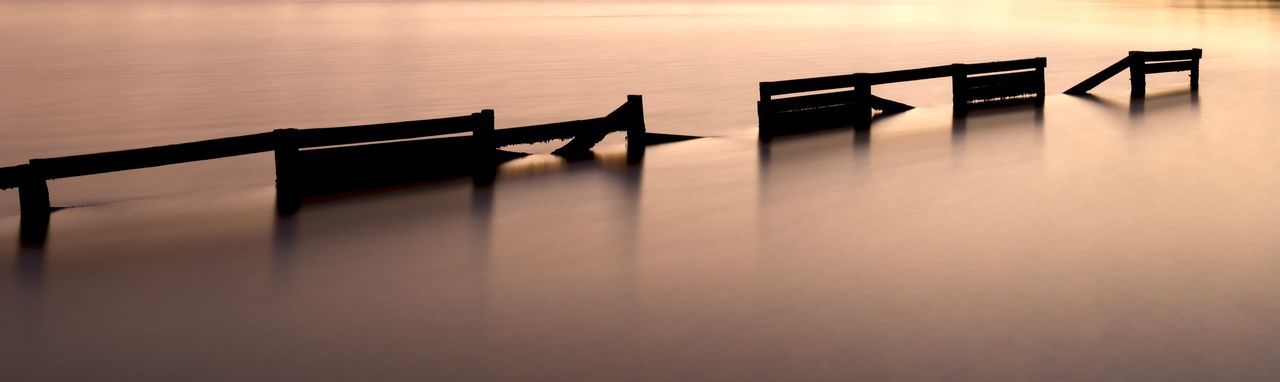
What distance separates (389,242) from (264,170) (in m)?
6.62

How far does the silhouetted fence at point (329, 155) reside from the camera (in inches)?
478

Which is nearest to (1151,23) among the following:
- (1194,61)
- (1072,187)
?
(1194,61)

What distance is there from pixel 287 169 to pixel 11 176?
8.40ft

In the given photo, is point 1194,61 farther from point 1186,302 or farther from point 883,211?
point 1186,302

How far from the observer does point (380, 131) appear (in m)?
14.0

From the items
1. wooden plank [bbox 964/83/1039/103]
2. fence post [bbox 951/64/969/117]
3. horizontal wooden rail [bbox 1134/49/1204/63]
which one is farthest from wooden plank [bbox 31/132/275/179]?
horizontal wooden rail [bbox 1134/49/1204/63]

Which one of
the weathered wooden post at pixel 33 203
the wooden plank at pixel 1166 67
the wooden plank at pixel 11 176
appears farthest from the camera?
the wooden plank at pixel 1166 67

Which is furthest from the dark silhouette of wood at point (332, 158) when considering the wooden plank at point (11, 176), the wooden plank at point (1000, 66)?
the wooden plank at point (1000, 66)

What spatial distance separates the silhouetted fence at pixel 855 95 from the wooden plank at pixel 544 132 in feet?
10.0

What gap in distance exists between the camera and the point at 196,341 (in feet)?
26.1

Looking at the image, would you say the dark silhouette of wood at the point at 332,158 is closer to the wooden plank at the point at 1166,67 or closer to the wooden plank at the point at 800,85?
the wooden plank at the point at 800,85

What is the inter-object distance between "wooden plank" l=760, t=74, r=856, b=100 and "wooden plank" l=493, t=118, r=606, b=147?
2724 mm

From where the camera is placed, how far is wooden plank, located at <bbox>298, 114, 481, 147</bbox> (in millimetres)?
13445

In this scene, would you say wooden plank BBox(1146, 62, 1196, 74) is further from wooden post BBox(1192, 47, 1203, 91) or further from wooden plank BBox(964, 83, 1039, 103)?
wooden plank BBox(964, 83, 1039, 103)
